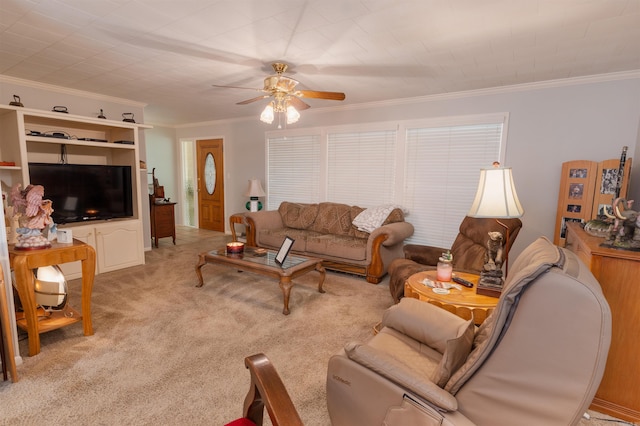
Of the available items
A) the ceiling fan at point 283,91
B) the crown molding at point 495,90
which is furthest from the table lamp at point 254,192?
the ceiling fan at point 283,91

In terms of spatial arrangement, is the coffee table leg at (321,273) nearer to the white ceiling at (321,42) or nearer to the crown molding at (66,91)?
the white ceiling at (321,42)

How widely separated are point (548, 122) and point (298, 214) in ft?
11.3

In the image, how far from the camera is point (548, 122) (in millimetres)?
3551

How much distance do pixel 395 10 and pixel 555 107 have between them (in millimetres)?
2611

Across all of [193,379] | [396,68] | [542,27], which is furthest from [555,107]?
A: [193,379]

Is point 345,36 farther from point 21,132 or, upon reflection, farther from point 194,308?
point 21,132

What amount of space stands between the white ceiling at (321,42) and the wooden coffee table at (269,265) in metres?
1.93

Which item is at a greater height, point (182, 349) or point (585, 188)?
point (585, 188)

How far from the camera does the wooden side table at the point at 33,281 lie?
2174 mm

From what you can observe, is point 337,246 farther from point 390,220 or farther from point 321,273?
point 390,220

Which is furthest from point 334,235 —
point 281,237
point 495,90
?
point 495,90

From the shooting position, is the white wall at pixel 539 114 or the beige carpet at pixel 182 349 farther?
the white wall at pixel 539 114

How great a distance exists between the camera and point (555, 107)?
3502 millimetres

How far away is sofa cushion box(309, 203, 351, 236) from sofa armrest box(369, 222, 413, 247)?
0.71 metres
